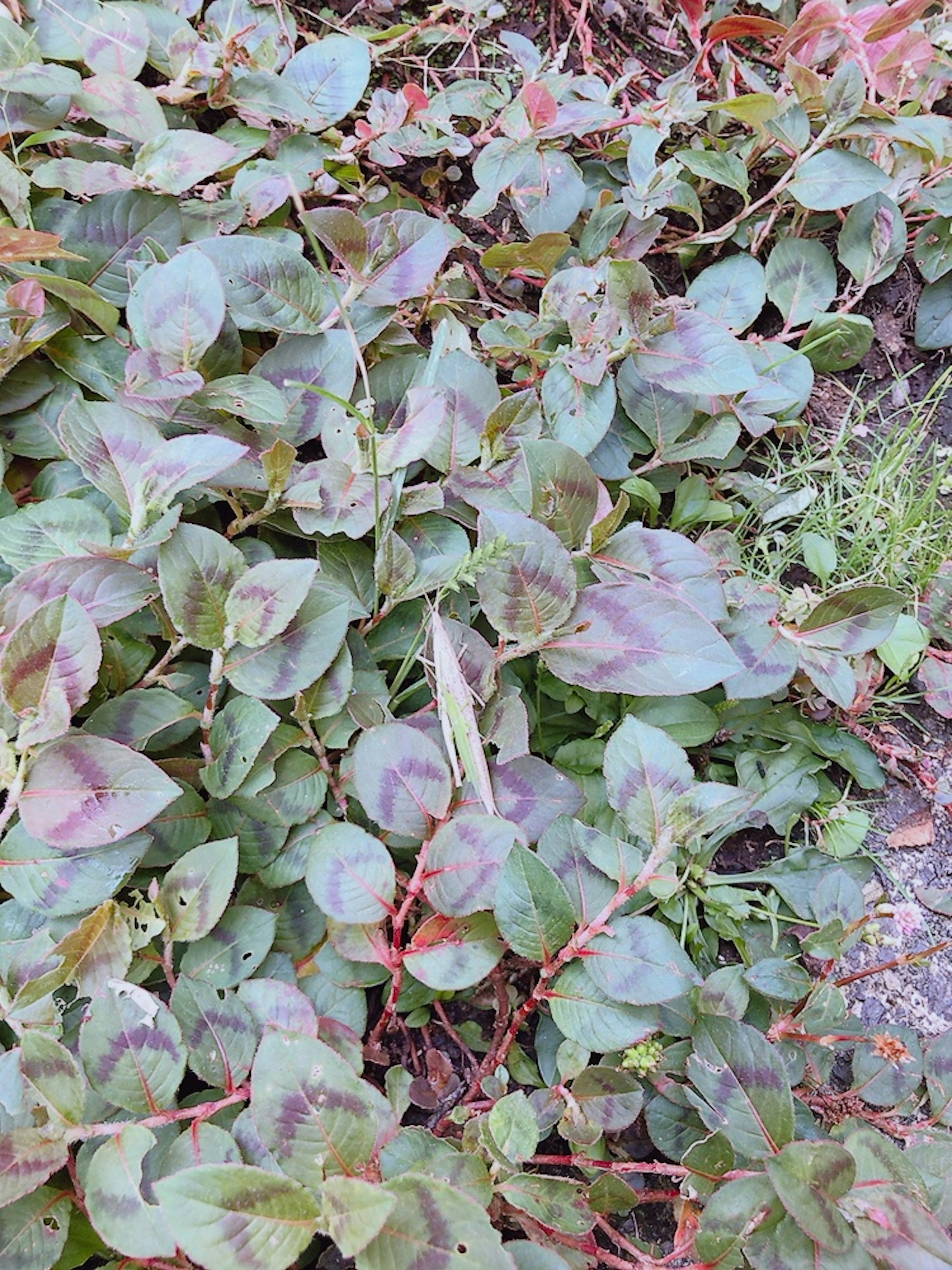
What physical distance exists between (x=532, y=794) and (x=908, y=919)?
561 mm

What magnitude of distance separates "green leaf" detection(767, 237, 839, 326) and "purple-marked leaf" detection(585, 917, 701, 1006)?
127cm

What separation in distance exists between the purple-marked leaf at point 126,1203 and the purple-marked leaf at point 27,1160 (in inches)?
1.5

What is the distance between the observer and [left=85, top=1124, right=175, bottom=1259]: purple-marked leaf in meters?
0.88

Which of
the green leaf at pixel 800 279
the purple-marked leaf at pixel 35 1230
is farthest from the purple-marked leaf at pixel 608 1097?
the green leaf at pixel 800 279

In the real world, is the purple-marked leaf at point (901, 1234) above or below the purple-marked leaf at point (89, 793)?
below

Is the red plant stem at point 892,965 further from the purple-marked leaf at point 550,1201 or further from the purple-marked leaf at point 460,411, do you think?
the purple-marked leaf at point 460,411

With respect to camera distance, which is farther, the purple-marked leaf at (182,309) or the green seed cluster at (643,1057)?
the purple-marked leaf at (182,309)

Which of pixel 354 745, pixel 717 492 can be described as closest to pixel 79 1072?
pixel 354 745

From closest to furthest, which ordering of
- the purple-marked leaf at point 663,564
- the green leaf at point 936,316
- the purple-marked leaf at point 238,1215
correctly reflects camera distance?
the purple-marked leaf at point 238,1215 < the purple-marked leaf at point 663,564 < the green leaf at point 936,316

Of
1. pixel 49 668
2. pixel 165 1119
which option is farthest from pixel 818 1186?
pixel 49 668

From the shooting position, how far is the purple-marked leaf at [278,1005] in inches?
41.2

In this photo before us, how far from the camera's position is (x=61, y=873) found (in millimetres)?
1050

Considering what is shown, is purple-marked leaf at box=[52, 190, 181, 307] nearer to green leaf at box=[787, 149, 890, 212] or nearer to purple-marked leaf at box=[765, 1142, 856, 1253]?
green leaf at box=[787, 149, 890, 212]

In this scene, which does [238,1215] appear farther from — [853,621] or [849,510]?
[849,510]
